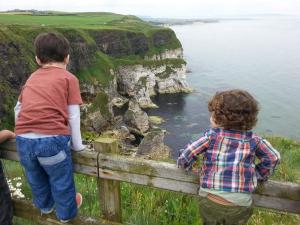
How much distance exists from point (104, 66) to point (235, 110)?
6682cm

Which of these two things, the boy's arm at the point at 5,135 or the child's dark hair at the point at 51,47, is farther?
the boy's arm at the point at 5,135

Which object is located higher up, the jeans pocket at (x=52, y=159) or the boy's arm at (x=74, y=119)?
the boy's arm at (x=74, y=119)

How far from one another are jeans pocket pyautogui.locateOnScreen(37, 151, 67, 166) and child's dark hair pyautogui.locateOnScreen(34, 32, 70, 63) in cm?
101

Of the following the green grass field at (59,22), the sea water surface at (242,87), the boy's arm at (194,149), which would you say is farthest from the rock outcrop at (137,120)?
the boy's arm at (194,149)

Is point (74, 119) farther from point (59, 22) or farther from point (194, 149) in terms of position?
point (59, 22)

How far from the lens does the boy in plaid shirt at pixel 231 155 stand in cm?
370

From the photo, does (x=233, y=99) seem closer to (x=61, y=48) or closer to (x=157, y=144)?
(x=61, y=48)

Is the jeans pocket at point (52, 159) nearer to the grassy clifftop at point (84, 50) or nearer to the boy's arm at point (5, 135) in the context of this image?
the boy's arm at point (5, 135)

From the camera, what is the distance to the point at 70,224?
487cm

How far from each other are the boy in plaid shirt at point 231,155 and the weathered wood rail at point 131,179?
0.24 meters

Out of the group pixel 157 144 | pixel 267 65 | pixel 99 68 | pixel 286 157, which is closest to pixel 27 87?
pixel 286 157

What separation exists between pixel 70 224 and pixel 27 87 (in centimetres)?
170

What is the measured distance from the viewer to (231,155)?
376 cm

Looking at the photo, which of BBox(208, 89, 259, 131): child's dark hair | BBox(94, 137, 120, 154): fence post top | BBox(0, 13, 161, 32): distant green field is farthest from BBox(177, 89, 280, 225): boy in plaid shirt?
BBox(0, 13, 161, 32): distant green field
